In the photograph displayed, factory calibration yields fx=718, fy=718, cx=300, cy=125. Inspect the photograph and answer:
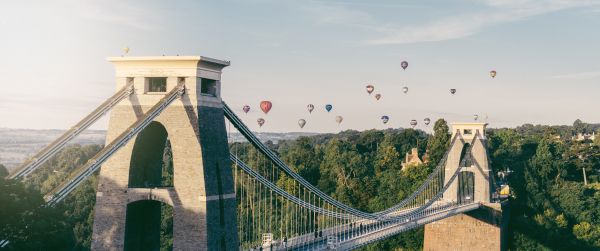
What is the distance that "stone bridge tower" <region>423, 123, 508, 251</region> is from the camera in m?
57.2

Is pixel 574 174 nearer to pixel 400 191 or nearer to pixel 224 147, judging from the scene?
pixel 400 191

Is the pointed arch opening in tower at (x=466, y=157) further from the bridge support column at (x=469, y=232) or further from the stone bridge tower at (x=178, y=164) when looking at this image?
the stone bridge tower at (x=178, y=164)

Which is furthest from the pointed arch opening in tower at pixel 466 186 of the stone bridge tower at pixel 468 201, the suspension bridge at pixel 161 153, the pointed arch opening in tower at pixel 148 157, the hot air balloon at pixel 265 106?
the pointed arch opening in tower at pixel 148 157

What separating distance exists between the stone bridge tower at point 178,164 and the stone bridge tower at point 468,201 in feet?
118

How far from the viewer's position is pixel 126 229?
2323cm

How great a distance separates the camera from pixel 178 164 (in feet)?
75.8

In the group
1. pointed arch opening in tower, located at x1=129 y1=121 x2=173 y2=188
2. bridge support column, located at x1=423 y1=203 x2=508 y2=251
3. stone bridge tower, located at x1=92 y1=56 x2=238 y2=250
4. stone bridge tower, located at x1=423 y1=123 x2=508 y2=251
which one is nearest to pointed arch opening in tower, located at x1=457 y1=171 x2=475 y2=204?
stone bridge tower, located at x1=423 y1=123 x2=508 y2=251

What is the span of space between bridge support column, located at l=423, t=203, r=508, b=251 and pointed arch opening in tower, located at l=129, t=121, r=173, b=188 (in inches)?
1428

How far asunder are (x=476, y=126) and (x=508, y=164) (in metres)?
10.6

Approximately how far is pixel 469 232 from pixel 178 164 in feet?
129

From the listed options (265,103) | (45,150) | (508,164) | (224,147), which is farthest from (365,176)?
(45,150)

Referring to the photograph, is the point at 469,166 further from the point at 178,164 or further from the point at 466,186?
the point at 178,164

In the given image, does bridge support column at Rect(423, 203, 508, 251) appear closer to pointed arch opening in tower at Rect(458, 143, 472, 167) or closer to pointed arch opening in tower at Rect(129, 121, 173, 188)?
pointed arch opening in tower at Rect(458, 143, 472, 167)

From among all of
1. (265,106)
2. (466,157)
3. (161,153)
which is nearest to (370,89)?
(466,157)
